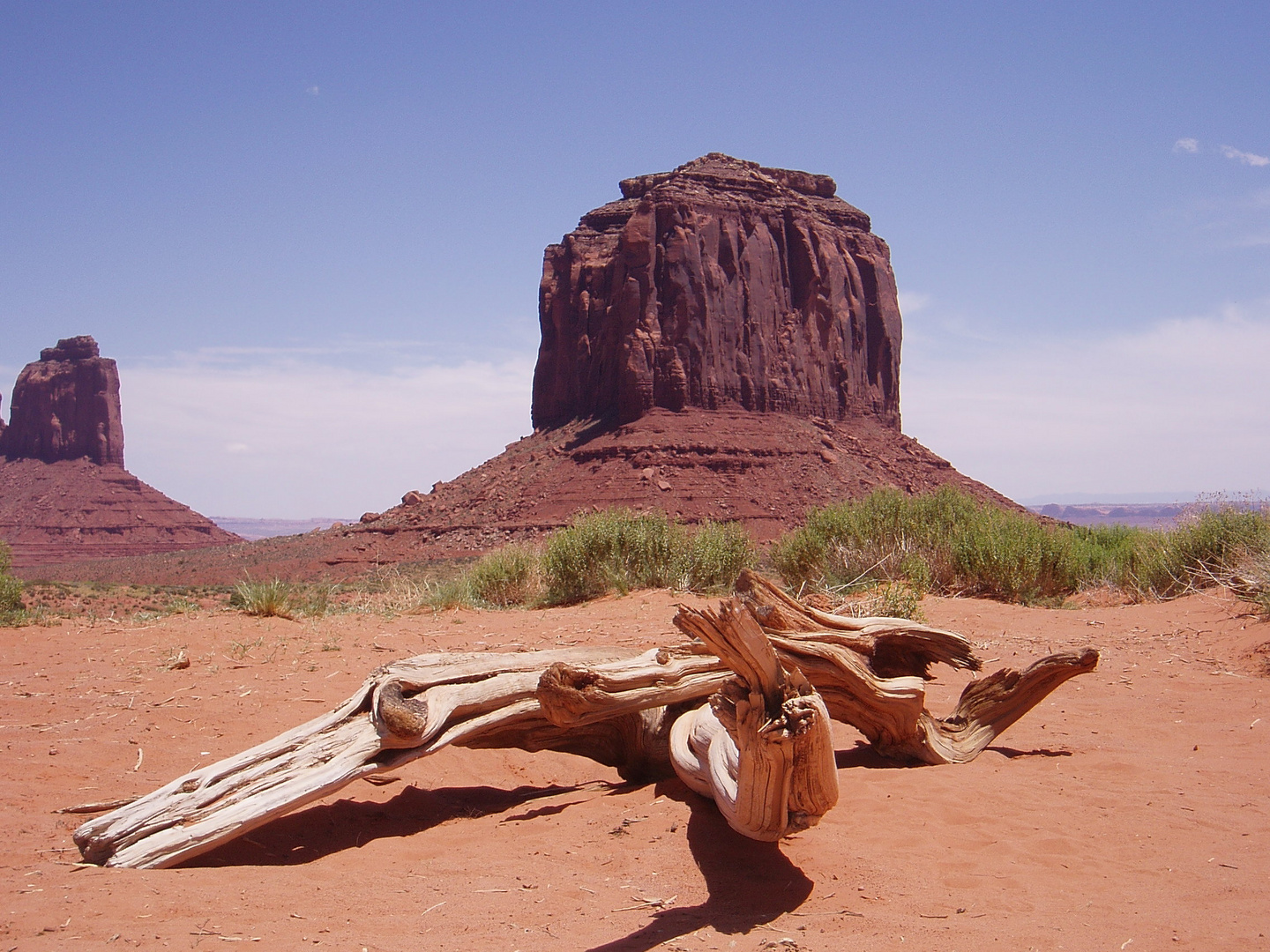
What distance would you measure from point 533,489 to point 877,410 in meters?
29.9

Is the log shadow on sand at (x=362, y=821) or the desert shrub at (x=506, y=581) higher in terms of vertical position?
the desert shrub at (x=506, y=581)

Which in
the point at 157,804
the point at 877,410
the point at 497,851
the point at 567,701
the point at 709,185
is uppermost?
the point at 709,185

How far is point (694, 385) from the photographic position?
60281mm

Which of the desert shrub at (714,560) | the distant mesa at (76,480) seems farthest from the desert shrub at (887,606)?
the distant mesa at (76,480)

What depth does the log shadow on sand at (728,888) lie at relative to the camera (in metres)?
3.50

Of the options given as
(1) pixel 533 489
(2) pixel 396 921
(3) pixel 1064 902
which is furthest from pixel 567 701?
(1) pixel 533 489

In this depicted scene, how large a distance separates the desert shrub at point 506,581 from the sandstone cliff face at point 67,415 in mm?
104278

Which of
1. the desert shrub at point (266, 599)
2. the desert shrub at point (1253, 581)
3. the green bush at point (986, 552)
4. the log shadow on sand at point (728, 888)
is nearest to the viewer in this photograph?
the log shadow on sand at point (728, 888)

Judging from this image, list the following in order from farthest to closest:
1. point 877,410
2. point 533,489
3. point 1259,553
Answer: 1. point 877,410
2. point 533,489
3. point 1259,553

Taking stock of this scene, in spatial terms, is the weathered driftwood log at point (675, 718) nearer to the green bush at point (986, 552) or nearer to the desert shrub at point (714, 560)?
the green bush at point (986, 552)

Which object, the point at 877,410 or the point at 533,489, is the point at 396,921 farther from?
the point at 877,410

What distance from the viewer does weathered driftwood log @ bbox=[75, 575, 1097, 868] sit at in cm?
366

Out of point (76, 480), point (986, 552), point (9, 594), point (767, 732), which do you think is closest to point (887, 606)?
point (986, 552)

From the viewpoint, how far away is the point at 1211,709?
697cm
